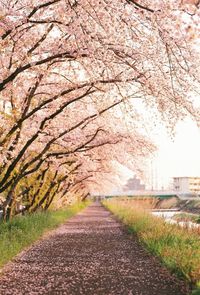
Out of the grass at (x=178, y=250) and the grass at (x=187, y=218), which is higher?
the grass at (x=187, y=218)

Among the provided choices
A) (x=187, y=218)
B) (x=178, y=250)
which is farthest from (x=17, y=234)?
(x=187, y=218)

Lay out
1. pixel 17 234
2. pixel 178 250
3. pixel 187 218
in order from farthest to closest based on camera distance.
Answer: pixel 187 218 → pixel 17 234 → pixel 178 250

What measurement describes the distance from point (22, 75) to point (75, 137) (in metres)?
6.82

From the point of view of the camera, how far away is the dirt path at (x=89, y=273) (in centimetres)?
1010

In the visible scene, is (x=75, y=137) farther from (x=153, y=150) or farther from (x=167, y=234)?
(x=167, y=234)

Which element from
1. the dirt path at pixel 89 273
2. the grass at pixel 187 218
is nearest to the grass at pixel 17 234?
the dirt path at pixel 89 273

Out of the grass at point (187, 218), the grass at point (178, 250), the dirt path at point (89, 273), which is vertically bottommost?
the dirt path at point (89, 273)

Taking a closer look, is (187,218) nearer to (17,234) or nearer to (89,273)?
(17,234)

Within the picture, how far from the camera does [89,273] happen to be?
12.2 meters

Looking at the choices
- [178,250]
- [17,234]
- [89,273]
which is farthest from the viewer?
[17,234]

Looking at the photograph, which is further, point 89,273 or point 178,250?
point 178,250

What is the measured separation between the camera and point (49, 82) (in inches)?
720

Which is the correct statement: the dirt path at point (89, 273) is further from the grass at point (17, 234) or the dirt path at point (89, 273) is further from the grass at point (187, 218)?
the grass at point (187, 218)

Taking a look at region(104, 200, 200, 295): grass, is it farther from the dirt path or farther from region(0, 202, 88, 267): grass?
region(0, 202, 88, 267): grass
